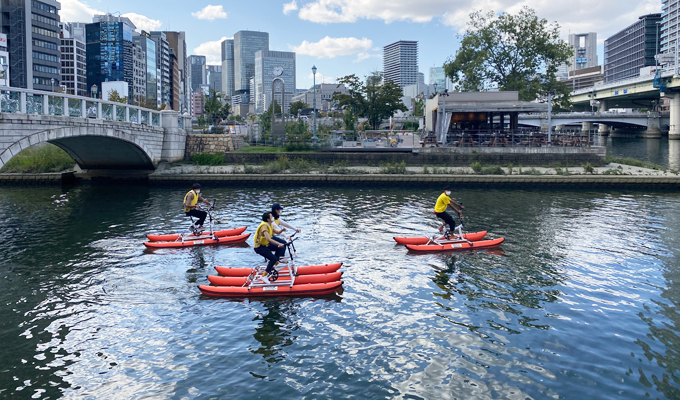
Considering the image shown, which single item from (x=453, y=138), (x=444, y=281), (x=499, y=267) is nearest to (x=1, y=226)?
(x=444, y=281)

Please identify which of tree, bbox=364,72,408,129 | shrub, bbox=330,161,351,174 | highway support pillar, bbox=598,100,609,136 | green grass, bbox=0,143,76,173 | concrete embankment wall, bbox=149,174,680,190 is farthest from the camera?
highway support pillar, bbox=598,100,609,136

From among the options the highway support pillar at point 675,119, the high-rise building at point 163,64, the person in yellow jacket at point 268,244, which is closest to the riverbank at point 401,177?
the person in yellow jacket at point 268,244

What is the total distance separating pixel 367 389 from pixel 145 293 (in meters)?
7.77

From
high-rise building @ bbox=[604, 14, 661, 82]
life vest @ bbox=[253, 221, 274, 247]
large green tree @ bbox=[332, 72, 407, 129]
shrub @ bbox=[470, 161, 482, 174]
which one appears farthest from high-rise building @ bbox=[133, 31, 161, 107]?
high-rise building @ bbox=[604, 14, 661, 82]

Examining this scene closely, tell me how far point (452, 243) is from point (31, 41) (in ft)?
326

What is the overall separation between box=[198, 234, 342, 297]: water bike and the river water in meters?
0.32

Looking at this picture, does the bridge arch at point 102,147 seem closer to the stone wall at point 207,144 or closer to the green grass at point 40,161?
the green grass at point 40,161

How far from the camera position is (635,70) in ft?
592

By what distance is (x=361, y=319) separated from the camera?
41.1 ft

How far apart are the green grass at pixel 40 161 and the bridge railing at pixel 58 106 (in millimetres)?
9778

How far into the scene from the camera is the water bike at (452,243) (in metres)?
18.7

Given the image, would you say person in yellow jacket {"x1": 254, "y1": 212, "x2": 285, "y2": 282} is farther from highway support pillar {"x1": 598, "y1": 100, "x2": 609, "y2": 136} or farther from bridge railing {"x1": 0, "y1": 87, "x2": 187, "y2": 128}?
highway support pillar {"x1": 598, "y1": 100, "x2": 609, "y2": 136}

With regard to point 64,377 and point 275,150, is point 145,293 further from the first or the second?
point 275,150

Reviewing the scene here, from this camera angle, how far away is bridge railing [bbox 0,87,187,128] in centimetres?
2500
